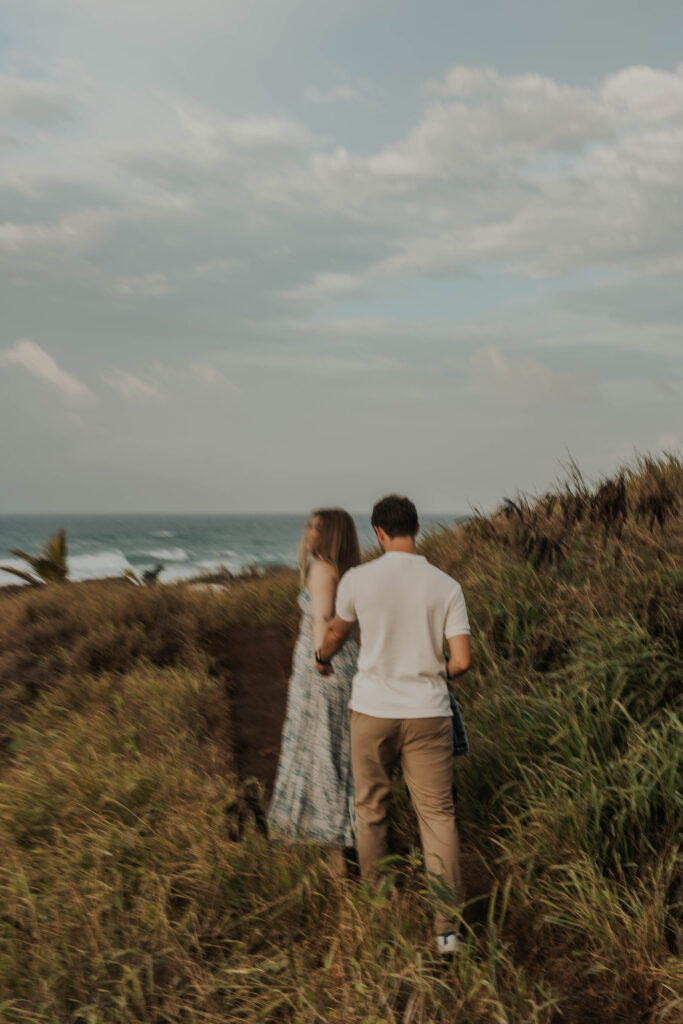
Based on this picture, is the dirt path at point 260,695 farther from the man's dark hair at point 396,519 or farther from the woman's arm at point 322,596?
the man's dark hair at point 396,519

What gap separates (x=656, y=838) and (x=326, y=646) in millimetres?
1888

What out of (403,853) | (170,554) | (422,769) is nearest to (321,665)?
(422,769)

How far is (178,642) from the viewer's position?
8797 mm

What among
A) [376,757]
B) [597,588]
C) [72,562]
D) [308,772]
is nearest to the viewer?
[376,757]

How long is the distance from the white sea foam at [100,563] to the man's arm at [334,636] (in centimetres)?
4229

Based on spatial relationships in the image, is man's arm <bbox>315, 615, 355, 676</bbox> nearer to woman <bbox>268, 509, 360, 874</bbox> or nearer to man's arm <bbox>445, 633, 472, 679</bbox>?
woman <bbox>268, 509, 360, 874</bbox>

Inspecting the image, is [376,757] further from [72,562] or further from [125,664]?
Result: [72,562]

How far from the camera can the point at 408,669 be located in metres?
3.92

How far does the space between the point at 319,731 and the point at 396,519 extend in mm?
1343

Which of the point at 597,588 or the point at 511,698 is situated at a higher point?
the point at 597,588

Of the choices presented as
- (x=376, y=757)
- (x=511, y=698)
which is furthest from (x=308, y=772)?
(x=511, y=698)

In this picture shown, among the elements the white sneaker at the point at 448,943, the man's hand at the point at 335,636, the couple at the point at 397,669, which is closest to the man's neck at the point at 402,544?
the couple at the point at 397,669

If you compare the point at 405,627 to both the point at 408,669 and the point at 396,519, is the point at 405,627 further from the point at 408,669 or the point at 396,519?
the point at 396,519

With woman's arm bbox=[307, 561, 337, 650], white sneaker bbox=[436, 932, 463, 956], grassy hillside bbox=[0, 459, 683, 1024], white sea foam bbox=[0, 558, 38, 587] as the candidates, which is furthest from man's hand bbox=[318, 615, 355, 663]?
white sea foam bbox=[0, 558, 38, 587]
